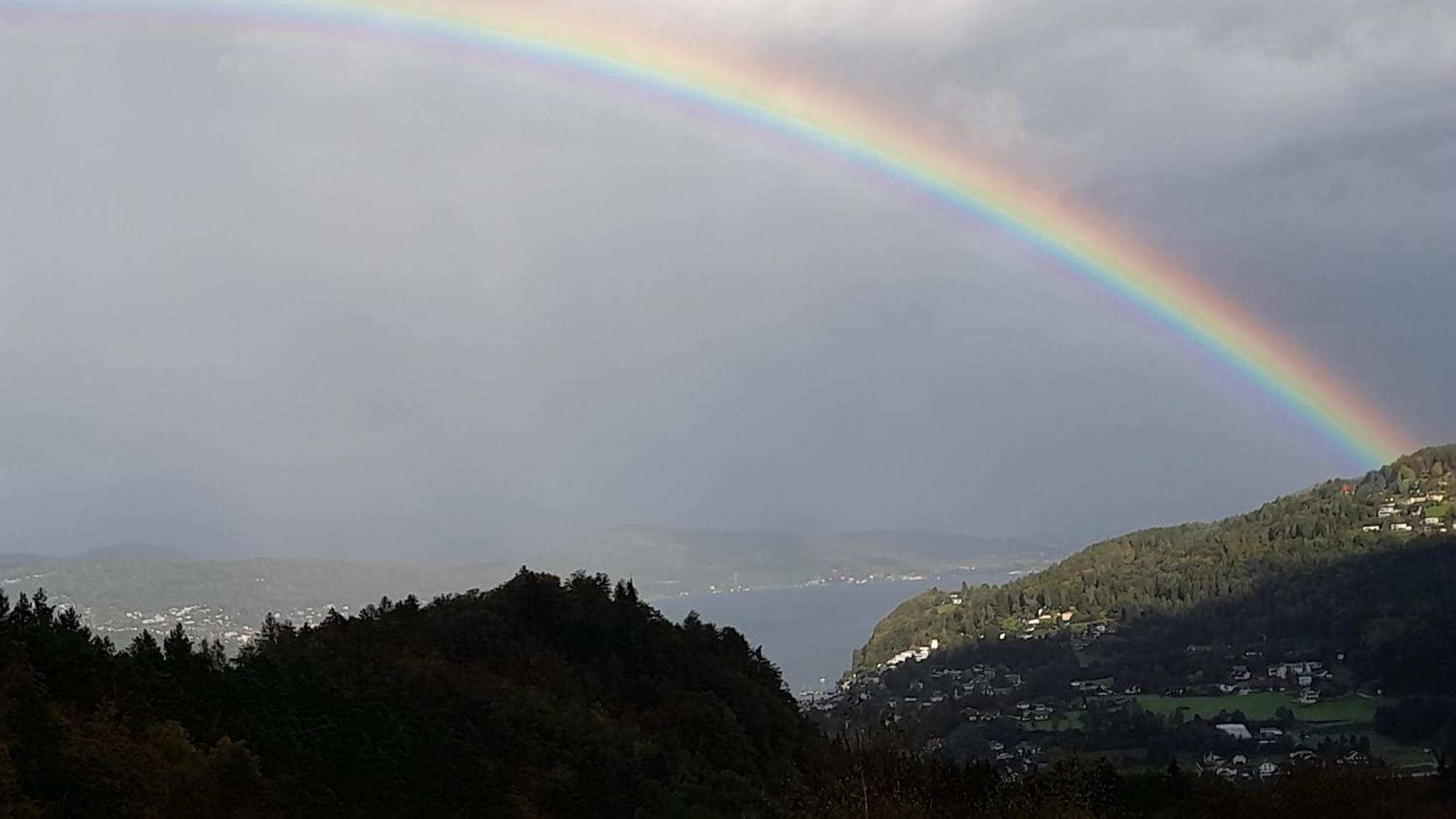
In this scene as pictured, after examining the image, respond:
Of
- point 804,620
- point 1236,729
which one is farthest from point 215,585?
point 1236,729

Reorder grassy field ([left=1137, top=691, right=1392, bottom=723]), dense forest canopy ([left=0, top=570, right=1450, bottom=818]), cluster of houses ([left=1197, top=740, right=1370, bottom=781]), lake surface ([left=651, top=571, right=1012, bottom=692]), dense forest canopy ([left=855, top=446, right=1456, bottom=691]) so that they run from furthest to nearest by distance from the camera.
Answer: lake surface ([left=651, top=571, right=1012, bottom=692]), dense forest canopy ([left=855, top=446, right=1456, bottom=691]), grassy field ([left=1137, top=691, right=1392, bottom=723]), cluster of houses ([left=1197, top=740, right=1370, bottom=781]), dense forest canopy ([left=0, top=570, right=1450, bottom=818])

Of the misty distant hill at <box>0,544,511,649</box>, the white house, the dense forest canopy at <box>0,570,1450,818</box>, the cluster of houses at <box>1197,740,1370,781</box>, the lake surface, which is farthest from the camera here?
the lake surface

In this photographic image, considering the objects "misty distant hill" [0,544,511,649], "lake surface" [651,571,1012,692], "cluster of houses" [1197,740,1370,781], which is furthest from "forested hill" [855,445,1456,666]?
"misty distant hill" [0,544,511,649]

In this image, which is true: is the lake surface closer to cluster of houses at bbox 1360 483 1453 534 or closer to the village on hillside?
the village on hillside

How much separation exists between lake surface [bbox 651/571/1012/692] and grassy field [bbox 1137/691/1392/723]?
2552 cm

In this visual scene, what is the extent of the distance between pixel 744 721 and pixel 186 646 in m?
21.3

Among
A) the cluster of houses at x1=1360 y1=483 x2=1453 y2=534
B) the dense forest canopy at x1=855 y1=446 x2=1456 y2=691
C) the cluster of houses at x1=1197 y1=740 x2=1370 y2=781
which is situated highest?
the cluster of houses at x1=1360 y1=483 x2=1453 y2=534

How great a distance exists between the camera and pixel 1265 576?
10312cm

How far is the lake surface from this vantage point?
110812 mm

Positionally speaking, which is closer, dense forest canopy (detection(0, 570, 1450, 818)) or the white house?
dense forest canopy (detection(0, 570, 1450, 818))

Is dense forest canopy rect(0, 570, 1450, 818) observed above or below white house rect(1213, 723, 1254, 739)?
above

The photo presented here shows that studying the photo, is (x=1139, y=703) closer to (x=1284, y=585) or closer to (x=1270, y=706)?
(x=1270, y=706)

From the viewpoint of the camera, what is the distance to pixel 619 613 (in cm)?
4175

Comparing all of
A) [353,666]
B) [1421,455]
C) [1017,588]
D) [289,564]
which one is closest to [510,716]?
[353,666]
